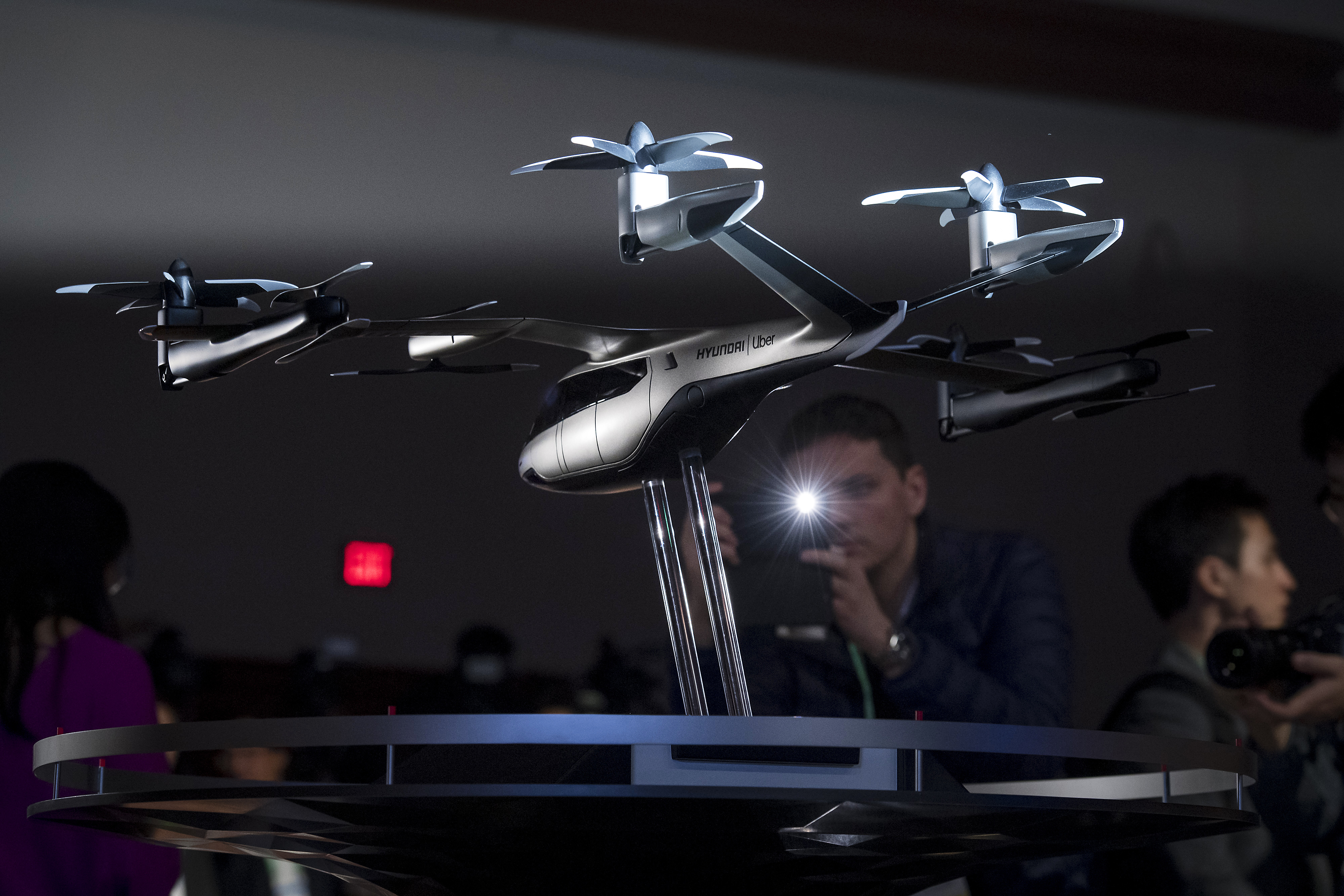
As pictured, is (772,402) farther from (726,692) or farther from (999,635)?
(726,692)

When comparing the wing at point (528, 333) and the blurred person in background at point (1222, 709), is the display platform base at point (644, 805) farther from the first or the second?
the blurred person in background at point (1222, 709)

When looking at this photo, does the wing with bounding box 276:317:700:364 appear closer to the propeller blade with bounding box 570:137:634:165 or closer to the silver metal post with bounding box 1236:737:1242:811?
the propeller blade with bounding box 570:137:634:165

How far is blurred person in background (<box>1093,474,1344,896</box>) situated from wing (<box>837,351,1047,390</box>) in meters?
0.88

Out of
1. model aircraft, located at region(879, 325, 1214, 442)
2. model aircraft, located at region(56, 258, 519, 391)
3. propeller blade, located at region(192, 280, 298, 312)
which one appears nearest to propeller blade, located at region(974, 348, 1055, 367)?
model aircraft, located at region(879, 325, 1214, 442)

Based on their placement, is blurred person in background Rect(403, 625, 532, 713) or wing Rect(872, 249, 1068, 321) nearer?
wing Rect(872, 249, 1068, 321)

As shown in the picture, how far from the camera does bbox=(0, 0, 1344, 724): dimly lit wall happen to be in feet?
5.57

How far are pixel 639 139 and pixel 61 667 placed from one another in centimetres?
117

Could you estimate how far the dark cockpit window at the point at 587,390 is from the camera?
33.4 inches

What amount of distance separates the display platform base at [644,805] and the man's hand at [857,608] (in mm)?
945

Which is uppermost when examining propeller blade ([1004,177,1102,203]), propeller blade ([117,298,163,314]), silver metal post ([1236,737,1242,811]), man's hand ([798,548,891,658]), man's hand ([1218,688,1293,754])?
propeller blade ([1004,177,1102,203])

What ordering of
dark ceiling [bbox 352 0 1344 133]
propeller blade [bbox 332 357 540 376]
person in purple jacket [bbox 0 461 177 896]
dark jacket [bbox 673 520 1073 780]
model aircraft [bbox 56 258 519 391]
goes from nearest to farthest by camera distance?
model aircraft [bbox 56 258 519 391] < propeller blade [bbox 332 357 540 376] < person in purple jacket [bbox 0 461 177 896] < dark jacket [bbox 673 520 1073 780] < dark ceiling [bbox 352 0 1344 133]

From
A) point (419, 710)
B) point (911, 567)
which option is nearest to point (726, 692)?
point (419, 710)

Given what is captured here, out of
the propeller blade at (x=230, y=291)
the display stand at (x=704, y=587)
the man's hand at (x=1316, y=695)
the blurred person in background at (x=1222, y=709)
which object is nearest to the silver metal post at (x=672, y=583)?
the display stand at (x=704, y=587)

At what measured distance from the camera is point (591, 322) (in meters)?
1.82
